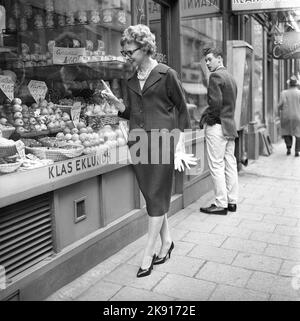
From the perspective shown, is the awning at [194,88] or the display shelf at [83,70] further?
the awning at [194,88]

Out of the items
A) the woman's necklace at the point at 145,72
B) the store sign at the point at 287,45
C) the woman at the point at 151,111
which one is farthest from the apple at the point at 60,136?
the store sign at the point at 287,45

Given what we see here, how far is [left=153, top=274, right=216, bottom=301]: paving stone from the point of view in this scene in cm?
314

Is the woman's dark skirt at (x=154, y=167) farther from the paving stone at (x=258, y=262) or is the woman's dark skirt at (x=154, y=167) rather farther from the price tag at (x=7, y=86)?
the price tag at (x=7, y=86)

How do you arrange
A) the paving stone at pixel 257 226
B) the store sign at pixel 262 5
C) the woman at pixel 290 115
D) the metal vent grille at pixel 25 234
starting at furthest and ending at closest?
the woman at pixel 290 115 < the store sign at pixel 262 5 < the paving stone at pixel 257 226 < the metal vent grille at pixel 25 234

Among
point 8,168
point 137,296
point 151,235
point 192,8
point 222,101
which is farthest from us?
point 192,8

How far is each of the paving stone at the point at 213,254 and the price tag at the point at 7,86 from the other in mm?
2115

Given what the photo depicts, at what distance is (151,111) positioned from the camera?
10.9 feet

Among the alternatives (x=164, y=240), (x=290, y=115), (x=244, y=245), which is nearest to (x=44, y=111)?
(x=164, y=240)

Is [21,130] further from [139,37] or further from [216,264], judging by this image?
[216,264]

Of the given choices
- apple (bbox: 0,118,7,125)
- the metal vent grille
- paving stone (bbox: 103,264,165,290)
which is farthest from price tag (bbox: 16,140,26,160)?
paving stone (bbox: 103,264,165,290)

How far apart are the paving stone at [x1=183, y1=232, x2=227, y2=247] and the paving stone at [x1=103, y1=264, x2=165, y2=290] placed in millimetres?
883

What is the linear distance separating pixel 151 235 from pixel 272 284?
986mm

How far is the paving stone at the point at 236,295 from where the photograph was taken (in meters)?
3.10
